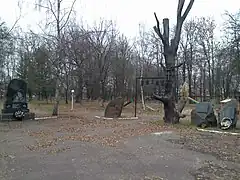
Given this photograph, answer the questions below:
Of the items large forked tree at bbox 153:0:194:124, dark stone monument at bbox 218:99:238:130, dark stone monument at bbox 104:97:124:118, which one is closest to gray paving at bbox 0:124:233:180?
dark stone monument at bbox 218:99:238:130

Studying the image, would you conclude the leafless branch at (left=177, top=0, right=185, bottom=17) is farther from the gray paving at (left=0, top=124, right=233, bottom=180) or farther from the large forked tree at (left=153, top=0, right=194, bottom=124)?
the gray paving at (left=0, top=124, right=233, bottom=180)

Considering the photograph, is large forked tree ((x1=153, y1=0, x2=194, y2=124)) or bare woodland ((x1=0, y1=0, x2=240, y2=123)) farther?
bare woodland ((x1=0, y1=0, x2=240, y2=123))

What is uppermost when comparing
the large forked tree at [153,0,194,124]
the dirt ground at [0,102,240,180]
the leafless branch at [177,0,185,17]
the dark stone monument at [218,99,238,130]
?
the leafless branch at [177,0,185,17]

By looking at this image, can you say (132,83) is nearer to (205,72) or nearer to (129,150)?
(205,72)

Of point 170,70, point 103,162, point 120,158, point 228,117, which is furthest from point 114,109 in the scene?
point 103,162

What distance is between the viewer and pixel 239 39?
16344 mm

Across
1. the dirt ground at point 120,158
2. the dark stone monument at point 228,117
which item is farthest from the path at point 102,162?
the dark stone monument at point 228,117

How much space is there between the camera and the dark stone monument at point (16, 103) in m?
14.2

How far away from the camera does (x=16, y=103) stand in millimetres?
14445

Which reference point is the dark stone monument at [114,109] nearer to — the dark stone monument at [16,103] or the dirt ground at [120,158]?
the dark stone monument at [16,103]

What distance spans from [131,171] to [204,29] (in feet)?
103

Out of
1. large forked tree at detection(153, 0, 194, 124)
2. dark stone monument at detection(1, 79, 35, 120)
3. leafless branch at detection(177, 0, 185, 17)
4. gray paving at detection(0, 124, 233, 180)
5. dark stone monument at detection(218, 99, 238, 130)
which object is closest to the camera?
gray paving at detection(0, 124, 233, 180)

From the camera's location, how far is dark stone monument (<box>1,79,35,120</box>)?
14.2 m

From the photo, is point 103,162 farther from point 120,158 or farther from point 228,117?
point 228,117
